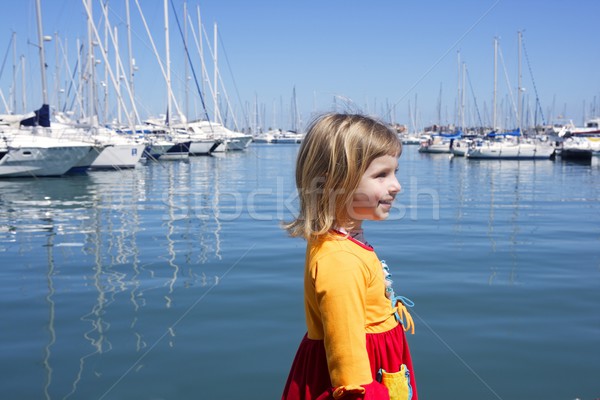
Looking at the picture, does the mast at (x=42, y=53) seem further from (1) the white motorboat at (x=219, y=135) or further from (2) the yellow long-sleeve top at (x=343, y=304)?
(2) the yellow long-sleeve top at (x=343, y=304)

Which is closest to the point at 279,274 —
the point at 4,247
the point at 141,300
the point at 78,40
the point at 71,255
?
the point at 141,300

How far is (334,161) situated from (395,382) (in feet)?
2.48

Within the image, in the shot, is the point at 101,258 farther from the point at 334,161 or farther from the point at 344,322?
the point at 344,322

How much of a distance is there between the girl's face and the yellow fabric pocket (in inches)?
19.7

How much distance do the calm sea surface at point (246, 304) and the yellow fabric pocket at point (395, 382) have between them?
2186 mm

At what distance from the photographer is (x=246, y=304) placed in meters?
6.11

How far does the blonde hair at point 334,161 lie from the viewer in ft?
6.53

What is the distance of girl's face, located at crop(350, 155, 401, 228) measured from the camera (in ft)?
6.75

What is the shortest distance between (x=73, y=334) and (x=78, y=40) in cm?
4374

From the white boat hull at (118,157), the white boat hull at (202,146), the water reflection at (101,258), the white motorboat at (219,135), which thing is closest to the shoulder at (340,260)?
the water reflection at (101,258)

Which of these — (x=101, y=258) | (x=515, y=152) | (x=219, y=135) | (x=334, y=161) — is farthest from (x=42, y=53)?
(x=515, y=152)

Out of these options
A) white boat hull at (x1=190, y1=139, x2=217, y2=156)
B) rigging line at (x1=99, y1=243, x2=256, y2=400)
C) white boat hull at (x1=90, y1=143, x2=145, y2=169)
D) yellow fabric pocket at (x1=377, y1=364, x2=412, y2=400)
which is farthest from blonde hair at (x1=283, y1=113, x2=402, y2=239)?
white boat hull at (x1=190, y1=139, x2=217, y2=156)

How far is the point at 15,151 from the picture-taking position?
23.2 m

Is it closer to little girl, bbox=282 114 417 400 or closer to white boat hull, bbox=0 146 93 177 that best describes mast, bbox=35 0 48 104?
white boat hull, bbox=0 146 93 177
